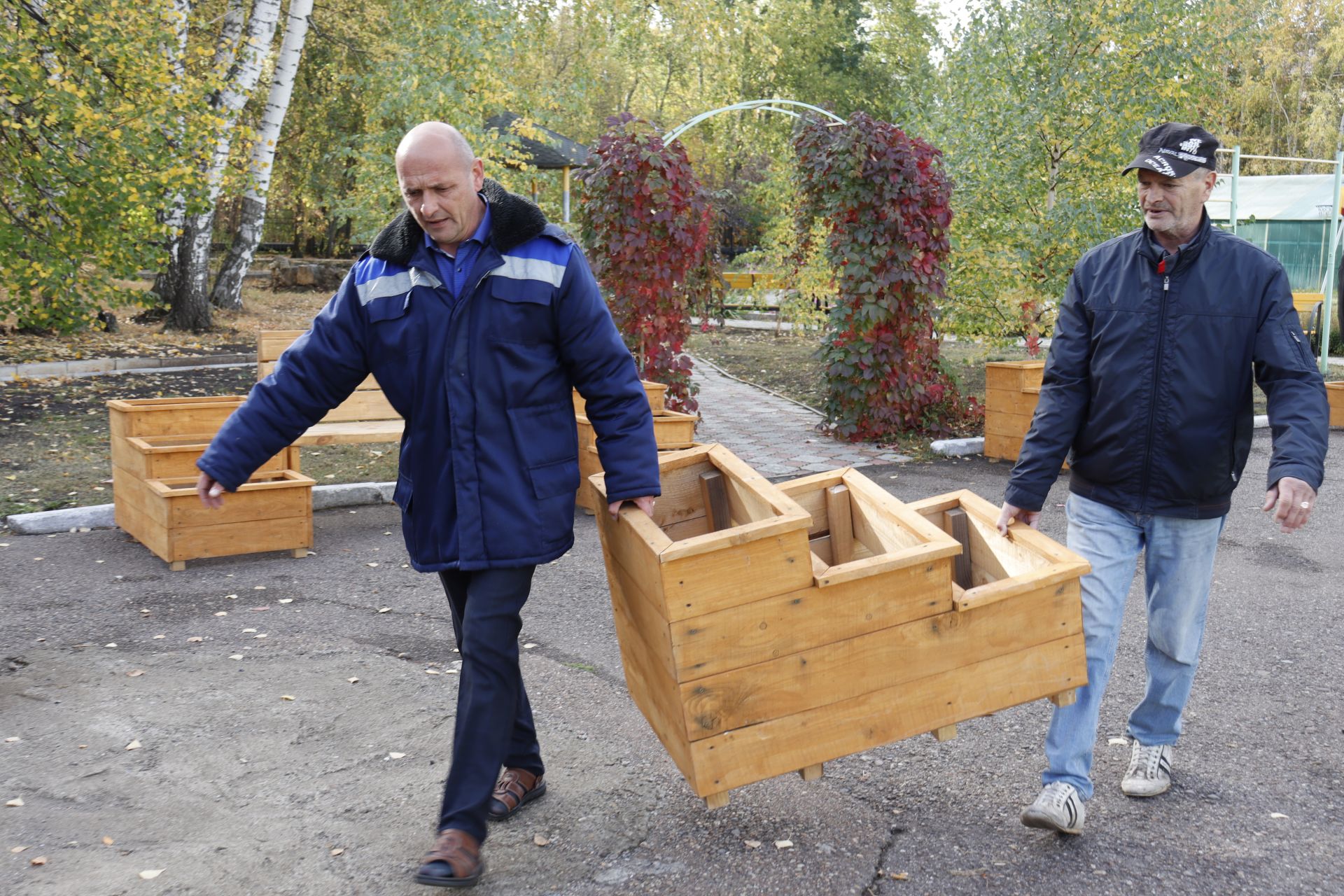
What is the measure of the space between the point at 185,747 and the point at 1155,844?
3.07 meters

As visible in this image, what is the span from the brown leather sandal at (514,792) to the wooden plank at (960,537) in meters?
1.45

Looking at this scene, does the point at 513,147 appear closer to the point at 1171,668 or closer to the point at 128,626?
the point at 128,626

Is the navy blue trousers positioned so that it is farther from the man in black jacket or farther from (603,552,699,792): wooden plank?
the man in black jacket

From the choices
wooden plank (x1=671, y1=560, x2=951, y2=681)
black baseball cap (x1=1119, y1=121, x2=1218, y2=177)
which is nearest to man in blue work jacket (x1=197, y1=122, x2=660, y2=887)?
wooden plank (x1=671, y1=560, x2=951, y2=681)

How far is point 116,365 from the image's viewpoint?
46.6ft

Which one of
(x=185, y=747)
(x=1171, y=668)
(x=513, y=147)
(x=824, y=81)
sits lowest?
(x=185, y=747)

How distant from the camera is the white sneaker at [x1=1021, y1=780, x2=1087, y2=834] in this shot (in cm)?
340

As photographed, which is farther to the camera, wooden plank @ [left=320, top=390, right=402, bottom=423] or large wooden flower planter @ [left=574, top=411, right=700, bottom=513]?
wooden plank @ [left=320, top=390, right=402, bottom=423]

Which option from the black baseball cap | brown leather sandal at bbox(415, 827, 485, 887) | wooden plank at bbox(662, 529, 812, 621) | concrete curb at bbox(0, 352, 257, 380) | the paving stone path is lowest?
brown leather sandal at bbox(415, 827, 485, 887)

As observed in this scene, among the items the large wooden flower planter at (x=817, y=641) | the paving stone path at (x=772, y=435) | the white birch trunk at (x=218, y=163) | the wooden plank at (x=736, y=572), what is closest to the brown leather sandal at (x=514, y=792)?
the large wooden flower planter at (x=817, y=641)

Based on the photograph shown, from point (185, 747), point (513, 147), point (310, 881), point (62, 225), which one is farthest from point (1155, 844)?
point (513, 147)

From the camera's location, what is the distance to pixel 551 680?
4887mm

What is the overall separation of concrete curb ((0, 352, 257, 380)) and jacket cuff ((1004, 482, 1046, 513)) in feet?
40.2

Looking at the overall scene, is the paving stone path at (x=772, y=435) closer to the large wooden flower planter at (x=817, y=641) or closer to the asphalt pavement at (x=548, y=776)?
the asphalt pavement at (x=548, y=776)
